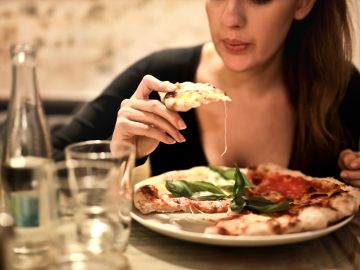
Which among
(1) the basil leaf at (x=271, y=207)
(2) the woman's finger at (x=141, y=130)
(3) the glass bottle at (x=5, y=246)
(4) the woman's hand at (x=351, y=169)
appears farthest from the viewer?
(4) the woman's hand at (x=351, y=169)

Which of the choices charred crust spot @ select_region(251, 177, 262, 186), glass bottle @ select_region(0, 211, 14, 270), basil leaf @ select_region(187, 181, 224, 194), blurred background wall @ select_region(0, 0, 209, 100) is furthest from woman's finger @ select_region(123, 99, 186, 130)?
blurred background wall @ select_region(0, 0, 209, 100)

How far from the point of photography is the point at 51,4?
2352 mm

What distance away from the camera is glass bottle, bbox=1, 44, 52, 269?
2.10 ft

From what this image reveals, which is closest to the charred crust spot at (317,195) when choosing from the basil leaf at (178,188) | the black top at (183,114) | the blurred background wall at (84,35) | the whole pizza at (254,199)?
the whole pizza at (254,199)

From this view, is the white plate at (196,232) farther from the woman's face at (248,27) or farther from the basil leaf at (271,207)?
the woman's face at (248,27)

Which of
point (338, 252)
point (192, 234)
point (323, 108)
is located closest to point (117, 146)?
point (192, 234)

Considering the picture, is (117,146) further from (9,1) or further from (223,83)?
(9,1)

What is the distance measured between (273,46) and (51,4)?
4.89ft

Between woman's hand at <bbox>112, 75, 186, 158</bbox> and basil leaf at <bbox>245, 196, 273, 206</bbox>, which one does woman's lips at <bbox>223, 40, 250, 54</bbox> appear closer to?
woman's hand at <bbox>112, 75, 186, 158</bbox>

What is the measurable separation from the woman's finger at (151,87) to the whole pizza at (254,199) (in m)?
0.16

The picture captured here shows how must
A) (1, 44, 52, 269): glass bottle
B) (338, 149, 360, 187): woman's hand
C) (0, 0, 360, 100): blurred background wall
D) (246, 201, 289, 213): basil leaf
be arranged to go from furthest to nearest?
(0, 0, 360, 100): blurred background wall < (338, 149, 360, 187): woman's hand < (246, 201, 289, 213): basil leaf < (1, 44, 52, 269): glass bottle

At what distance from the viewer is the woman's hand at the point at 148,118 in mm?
851

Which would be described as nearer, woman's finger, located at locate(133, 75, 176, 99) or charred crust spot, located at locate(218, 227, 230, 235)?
charred crust spot, located at locate(218, 227, 230, 235)

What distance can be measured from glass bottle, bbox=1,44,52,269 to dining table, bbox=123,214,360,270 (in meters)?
0.13
